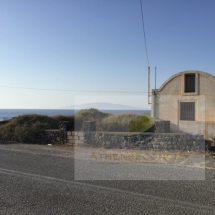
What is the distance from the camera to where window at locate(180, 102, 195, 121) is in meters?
13.8

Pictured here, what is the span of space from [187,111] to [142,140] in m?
6.17

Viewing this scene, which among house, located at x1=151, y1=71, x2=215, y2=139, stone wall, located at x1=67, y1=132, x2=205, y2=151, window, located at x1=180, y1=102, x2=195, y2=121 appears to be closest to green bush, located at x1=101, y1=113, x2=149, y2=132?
house, located at x1=151, y1=71, x2=215, y2=139

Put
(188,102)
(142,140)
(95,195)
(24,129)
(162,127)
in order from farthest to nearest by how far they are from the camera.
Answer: (188,102)
(24,129)
(162,127)
(142,140)
(95,195)

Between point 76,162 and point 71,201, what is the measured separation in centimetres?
308

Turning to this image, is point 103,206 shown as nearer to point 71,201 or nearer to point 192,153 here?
point 71,201

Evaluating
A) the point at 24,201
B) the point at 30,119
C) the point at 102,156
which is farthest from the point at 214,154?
the point at 30,119

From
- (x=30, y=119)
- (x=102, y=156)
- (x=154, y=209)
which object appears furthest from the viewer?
(x=30, y=119)

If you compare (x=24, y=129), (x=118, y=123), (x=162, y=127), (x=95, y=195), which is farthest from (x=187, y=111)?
(x=95, y=195)

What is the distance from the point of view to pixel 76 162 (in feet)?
23.4

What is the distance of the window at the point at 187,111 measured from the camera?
13.8 m

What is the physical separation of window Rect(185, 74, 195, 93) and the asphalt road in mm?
8766

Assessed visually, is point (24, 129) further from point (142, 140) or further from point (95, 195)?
point (95, 195)

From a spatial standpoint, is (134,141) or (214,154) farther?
(134,141)

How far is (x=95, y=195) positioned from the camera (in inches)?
171
